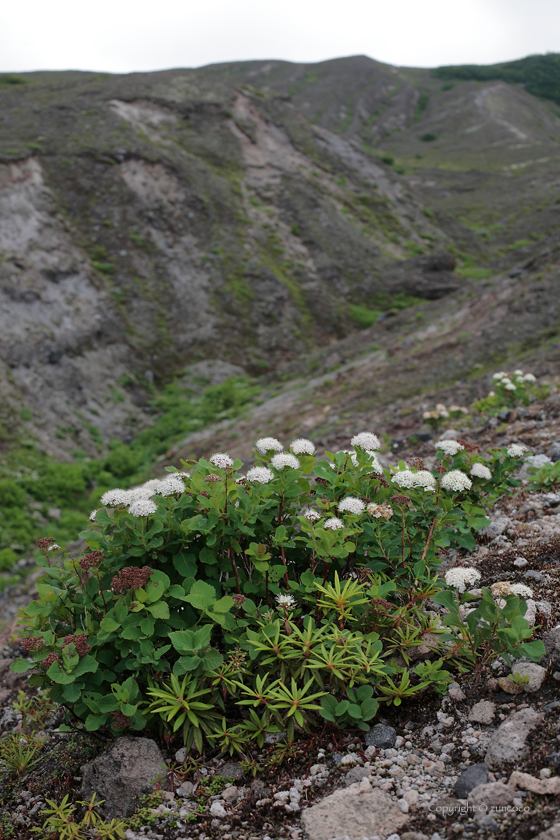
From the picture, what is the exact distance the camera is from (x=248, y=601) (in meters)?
2.72

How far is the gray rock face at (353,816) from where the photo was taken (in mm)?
2012

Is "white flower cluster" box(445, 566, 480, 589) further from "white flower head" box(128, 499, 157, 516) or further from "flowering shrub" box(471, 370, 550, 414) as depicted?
"flowering shrub" box(471, 370, 550, 414)

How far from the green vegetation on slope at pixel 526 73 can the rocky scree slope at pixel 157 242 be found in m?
82.2

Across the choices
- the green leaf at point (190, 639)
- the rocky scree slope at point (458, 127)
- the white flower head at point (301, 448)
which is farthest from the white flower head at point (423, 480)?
the rocky scree slope at point (458, 127)

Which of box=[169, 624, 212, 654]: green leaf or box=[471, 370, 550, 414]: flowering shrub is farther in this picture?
box=[471, 370, 550, 414]: flowering shrub

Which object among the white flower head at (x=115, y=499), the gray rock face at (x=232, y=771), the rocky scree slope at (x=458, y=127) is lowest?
the gray rock face at (x=232, y=771)

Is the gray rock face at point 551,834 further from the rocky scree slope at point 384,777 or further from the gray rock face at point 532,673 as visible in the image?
the gray rock face at point 532,673

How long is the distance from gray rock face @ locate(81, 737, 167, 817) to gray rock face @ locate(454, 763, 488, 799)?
4.53 ft

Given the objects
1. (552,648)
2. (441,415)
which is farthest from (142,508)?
(441,415)

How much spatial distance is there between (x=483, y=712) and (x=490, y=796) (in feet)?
1.70

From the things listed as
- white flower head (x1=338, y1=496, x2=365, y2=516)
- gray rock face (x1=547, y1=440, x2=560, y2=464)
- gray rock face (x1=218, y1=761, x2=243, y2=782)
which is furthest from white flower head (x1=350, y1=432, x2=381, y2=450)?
gray rock face (x1=547, y1=440, x2=560, y2=464)

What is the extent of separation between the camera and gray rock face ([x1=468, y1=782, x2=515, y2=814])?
6.28ft

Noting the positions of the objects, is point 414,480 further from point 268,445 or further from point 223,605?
point 223,605

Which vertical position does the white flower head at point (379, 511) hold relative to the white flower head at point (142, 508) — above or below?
below
